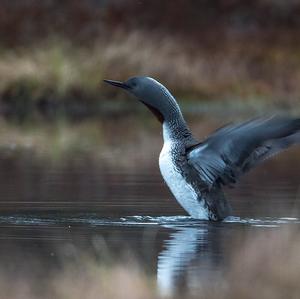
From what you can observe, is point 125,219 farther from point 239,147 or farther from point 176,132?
point 239,147

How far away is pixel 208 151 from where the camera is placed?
9.86 metres

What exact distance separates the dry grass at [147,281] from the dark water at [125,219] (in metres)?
0.12

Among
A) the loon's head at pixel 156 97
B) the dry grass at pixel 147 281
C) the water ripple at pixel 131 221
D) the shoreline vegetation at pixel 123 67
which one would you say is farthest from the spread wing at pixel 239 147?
the shoreline vegetation at pixel 123 67

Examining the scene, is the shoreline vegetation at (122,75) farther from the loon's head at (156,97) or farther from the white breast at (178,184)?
the white breast at (178,184)

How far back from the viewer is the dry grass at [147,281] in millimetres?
6746

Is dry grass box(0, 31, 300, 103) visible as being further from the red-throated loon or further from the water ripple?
the red-throated loon

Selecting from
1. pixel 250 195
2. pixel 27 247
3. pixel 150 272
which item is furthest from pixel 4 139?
pixel 150 272

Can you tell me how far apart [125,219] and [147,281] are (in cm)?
320

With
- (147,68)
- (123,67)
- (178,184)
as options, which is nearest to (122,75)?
(123,67)

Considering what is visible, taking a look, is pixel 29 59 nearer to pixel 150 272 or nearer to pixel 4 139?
Result: pixel 4 139

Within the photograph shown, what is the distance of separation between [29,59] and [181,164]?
841 inches

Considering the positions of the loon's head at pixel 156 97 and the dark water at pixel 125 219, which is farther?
the loon's head at pixel 156 97

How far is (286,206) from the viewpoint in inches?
448

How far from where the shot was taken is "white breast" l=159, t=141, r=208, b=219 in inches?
391
